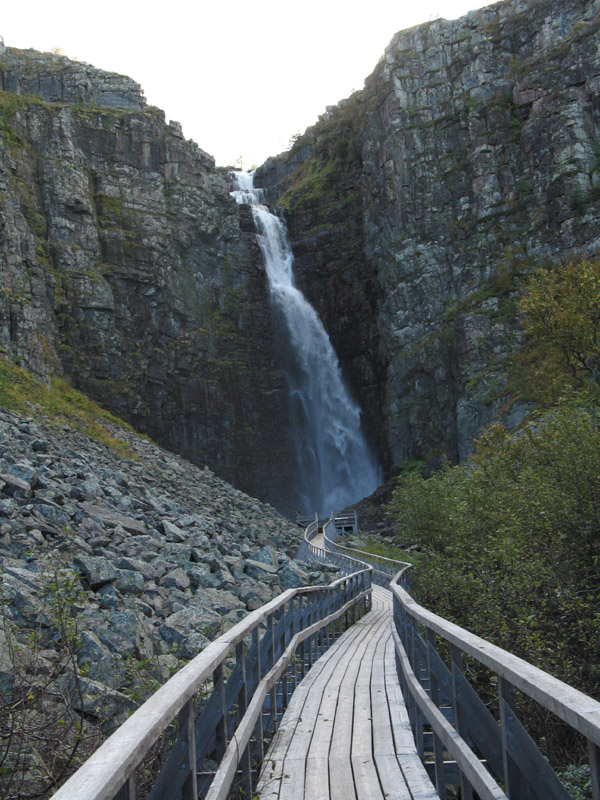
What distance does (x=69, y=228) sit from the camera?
48.4m

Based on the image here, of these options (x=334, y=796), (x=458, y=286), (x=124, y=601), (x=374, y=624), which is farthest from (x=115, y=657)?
(x=458, y=286)

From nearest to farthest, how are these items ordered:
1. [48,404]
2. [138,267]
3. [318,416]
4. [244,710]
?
[244,710]
[48,404]
[138,267]
[318,416]

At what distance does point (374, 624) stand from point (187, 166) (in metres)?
47.4

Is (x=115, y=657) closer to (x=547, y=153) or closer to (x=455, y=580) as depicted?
(x=455, y=580)

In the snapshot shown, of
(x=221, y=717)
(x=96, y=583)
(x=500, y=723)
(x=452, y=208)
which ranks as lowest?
(x=500, y=723)

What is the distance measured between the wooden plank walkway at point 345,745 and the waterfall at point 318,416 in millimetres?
44682

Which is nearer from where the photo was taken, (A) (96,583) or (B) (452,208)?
(A) (96,583)

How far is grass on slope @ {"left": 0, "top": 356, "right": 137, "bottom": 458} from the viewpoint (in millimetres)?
30373

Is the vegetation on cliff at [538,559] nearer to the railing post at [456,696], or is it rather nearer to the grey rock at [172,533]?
the railing post at [456,696]

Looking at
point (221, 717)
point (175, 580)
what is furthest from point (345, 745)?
point (175, 580)

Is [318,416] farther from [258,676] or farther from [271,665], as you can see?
[258,676]

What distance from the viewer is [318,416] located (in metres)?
54.9

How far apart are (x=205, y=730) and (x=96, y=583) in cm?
736

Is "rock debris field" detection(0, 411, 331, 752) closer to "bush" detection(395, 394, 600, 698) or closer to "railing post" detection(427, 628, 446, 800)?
"railing post" detection(427, 628, 446, 800)
